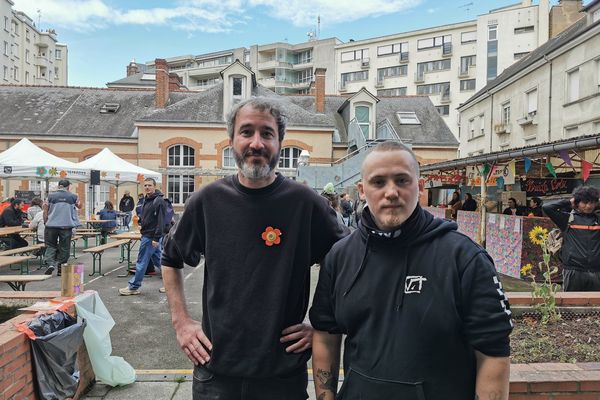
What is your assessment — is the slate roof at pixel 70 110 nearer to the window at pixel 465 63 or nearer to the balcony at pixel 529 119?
the balcony at pixel 529 119

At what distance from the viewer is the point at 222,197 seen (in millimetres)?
2154

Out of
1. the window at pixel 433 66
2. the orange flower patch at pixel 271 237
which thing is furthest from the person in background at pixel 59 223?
the window at pixel 433 66

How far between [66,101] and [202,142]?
34.8 feet

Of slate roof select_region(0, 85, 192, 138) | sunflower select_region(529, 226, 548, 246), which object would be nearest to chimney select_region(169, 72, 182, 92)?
slate roof select_region(0, 85, 192, 138)

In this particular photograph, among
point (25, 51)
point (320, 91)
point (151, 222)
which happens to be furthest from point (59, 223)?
point (25, 51)

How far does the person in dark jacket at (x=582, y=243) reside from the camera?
16.3ft

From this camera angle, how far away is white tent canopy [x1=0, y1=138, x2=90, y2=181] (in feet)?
37.7

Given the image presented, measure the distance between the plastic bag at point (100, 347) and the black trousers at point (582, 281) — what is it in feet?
16.7

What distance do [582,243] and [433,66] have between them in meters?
51.7

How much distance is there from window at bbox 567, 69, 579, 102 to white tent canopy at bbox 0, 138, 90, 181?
19939 millimetres

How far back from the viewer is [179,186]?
2564 centimetres

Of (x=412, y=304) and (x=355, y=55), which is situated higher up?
(x=355, y=55)

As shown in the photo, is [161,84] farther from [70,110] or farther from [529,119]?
[529,119]

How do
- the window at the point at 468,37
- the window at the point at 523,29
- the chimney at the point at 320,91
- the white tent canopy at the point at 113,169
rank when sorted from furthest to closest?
the window at the point at 468,37 < the window at the point at 523,29 < the chimney at the point at 320,91 < the white tent canopy at the point at 113,169
